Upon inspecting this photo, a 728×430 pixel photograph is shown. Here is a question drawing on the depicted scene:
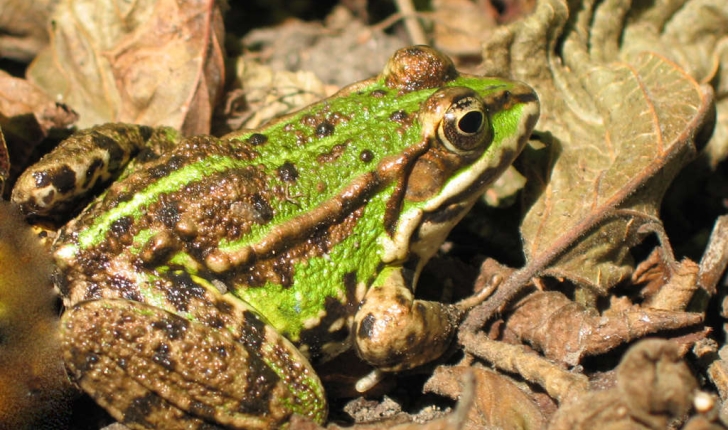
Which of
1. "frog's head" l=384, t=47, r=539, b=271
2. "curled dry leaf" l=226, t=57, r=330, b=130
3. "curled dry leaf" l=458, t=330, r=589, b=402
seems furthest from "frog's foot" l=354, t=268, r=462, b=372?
"curled dry leaf" l=226, t=57, r=330, b=130

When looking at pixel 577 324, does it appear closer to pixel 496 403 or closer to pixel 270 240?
pixel 496 403

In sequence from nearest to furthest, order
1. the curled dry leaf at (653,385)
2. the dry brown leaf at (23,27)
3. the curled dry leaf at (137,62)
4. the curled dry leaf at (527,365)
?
the curled dry leaf at (653,385) < the curled dry leaf at (527,365) < the curled dry leaf at (137,62) < the dry brown leaf at (23,27)

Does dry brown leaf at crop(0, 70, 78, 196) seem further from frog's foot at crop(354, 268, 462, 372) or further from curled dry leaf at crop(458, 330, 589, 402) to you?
curled dry leaf at crop(458, 330, 589, 402)

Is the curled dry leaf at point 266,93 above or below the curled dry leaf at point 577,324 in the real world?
above

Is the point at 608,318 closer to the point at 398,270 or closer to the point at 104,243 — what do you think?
the point at 398,270

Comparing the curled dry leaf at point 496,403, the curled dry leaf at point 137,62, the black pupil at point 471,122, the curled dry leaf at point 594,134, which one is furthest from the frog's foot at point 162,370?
the curled dry leaf at point 137,62

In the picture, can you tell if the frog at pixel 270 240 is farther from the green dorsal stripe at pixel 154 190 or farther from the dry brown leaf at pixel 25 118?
the dry brown leaf at pixel 25 118

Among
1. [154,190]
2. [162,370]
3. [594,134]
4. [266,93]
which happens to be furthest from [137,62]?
[594,134]

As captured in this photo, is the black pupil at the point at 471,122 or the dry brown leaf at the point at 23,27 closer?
the black pupil at the point at 471,122
